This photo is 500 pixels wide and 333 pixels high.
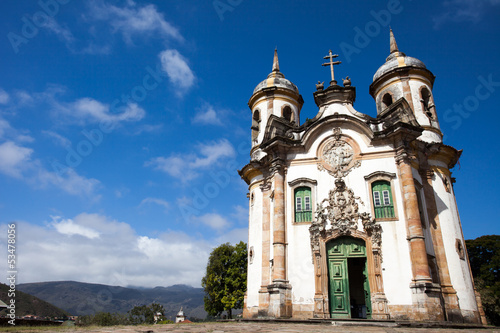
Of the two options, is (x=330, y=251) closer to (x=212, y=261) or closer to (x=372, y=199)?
(x=372, y=199)

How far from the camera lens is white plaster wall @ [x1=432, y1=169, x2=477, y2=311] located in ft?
53.7

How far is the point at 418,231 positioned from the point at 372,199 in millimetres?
2406

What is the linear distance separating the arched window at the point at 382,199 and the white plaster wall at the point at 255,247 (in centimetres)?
614

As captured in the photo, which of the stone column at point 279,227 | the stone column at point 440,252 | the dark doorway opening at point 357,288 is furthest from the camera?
the dark doorway opening at point 357,288

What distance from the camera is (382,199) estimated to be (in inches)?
650

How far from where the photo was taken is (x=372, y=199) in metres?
16.5

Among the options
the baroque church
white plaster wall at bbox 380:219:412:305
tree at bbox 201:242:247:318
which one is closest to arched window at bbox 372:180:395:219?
the baroque church

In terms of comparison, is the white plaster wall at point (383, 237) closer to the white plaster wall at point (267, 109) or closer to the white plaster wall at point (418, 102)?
the white plaster wall at point (267, 109)

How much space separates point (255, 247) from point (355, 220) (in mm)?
5654

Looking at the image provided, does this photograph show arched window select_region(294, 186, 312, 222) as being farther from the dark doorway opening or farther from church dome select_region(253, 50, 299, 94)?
church dome select_region(253, 50, 299, 94)

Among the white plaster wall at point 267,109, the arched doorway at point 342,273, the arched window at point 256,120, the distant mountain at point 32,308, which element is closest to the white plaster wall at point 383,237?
the arched doorway at point 342,273

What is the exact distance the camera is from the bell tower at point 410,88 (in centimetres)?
2053

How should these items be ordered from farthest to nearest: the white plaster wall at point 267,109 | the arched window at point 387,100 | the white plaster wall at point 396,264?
the white plaster wall at point 267,109 → the arched window at point 387,100 → the white plaster wall at point 396,264

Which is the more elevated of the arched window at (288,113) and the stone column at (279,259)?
the arched window at (288,113)
